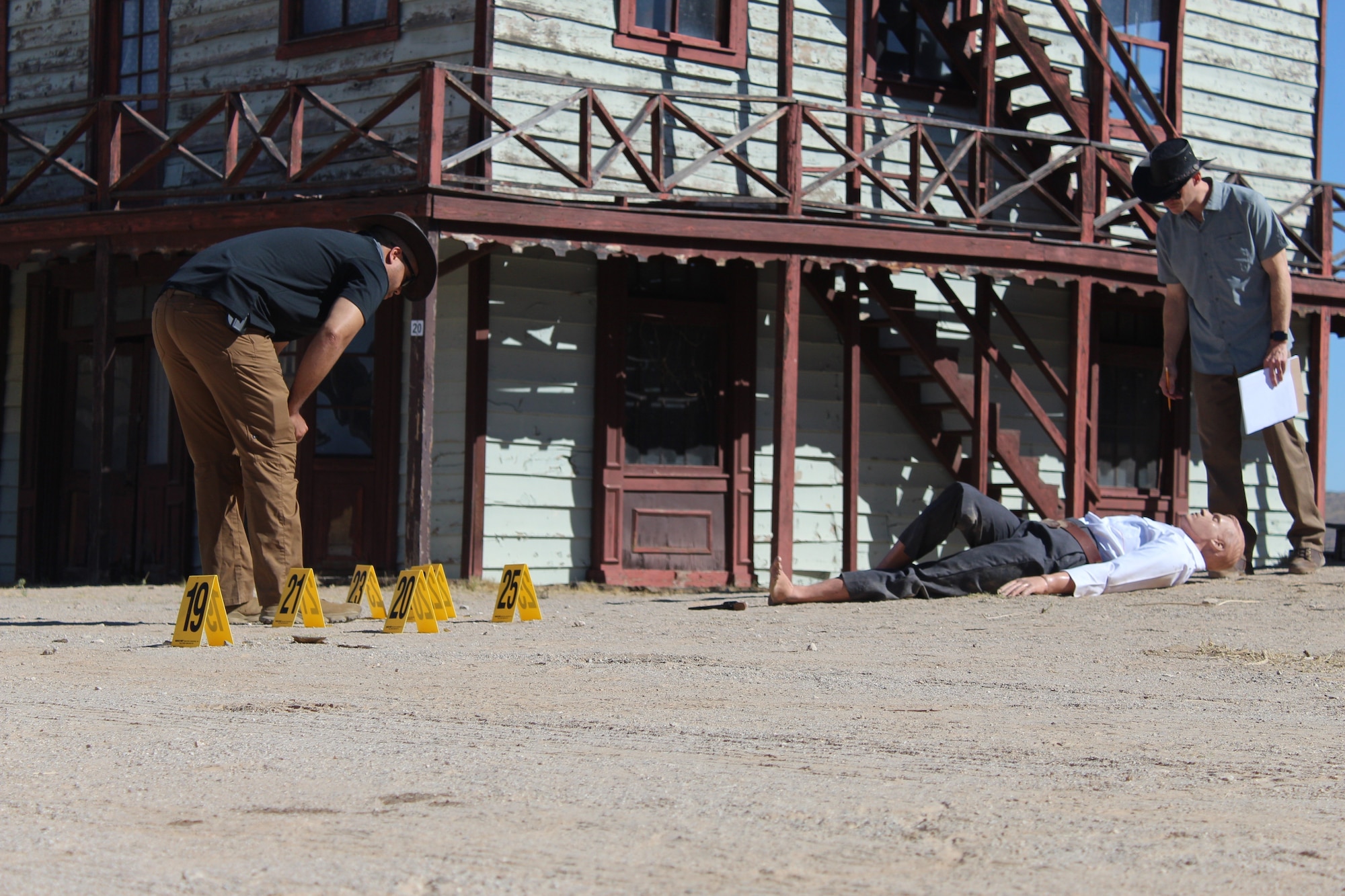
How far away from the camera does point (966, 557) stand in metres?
8.22

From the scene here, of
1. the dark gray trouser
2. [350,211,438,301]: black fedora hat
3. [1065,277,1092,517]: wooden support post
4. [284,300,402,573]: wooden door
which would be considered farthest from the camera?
[1065,277,1092,517]: wooden support post

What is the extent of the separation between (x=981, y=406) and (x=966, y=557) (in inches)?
192

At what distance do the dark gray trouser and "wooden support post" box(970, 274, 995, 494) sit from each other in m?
4.42

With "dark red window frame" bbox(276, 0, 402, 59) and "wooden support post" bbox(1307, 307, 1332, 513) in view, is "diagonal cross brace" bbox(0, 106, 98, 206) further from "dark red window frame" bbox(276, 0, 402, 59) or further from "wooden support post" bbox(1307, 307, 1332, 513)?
"wooden support post" bbox(1307, 307, 1332, 513)

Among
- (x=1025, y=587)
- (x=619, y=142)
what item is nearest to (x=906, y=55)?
(x=619, y=142)

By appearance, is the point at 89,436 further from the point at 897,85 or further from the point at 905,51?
the point at 905,51

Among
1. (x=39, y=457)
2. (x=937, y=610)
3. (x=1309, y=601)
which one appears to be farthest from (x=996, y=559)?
(x=39, y=457)

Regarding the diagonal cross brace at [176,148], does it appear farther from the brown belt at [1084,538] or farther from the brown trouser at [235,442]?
the brown belt at [1084,538]

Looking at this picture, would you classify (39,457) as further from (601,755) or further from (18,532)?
(601,755)

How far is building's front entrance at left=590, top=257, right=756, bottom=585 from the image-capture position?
12227mm

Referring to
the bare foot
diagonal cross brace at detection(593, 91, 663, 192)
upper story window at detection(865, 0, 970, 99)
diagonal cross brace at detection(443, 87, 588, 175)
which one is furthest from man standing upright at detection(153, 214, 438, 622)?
upper story window at detection(865, 0, 970, 99)

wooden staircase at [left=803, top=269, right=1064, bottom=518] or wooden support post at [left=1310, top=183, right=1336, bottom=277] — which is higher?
wooden support post at [left=1310, top=183, right=1336, bottom=277]

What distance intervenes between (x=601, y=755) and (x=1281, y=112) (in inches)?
542

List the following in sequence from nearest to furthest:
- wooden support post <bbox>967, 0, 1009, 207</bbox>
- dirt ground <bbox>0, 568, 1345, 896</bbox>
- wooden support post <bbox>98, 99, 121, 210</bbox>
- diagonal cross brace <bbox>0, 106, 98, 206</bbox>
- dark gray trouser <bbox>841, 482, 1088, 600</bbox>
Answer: dirt ground <bbox>0, 568, 1345, 896</bbox> < dark gray trouser <bbox>841, 482, 1088, 600</bbox> < wooden support post <bbox>98, 99, 121, 210</bbox> < diagonal cross brace <bbox>0, 106, 98, 206</bbox> < wooden support post <bbox>967, 0, 1009, 207</bbox>
